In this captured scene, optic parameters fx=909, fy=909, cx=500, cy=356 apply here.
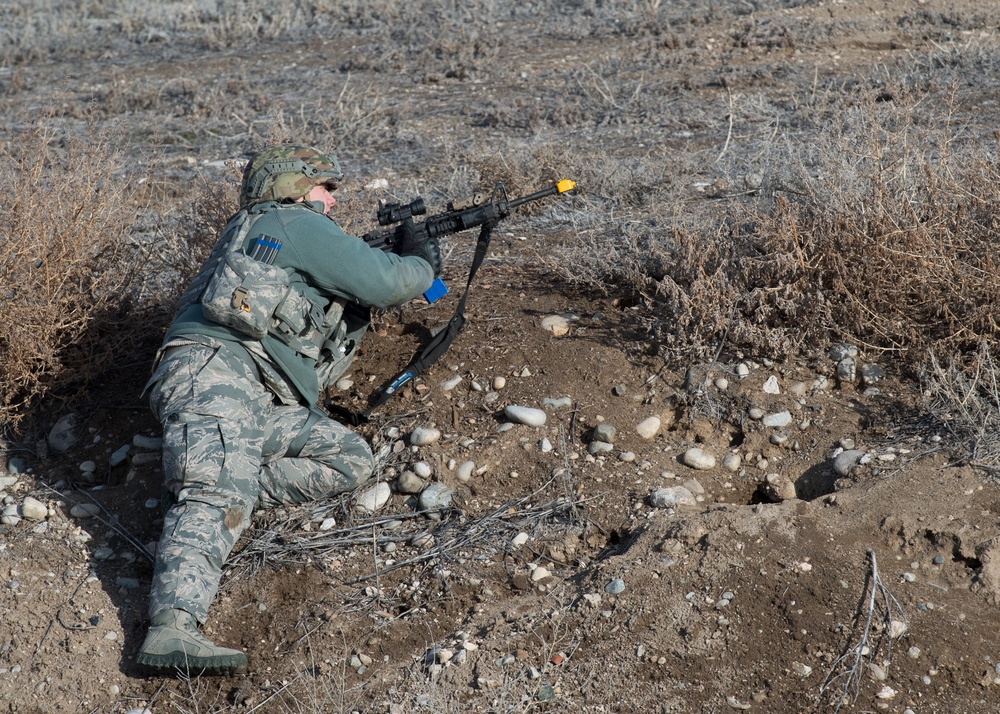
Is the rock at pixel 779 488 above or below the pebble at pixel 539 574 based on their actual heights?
above

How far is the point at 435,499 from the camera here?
3.56m

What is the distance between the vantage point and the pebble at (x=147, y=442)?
3.97 meters

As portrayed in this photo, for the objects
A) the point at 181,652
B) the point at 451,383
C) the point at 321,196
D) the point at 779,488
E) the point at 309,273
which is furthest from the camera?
the point at 451,383

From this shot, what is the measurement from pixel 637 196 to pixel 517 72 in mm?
3430

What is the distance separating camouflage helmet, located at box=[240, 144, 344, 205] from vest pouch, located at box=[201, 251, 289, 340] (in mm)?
410

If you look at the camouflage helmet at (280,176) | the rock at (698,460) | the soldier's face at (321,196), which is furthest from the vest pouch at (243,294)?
the rock at (698,460)

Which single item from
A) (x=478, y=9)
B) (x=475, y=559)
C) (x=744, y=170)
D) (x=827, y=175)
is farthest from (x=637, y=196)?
(x=478, y=9)

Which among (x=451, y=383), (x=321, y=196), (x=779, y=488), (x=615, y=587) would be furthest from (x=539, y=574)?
(x=321, y=196)

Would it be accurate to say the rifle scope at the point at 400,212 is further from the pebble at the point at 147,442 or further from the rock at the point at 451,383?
the pebble at the point at 147,442

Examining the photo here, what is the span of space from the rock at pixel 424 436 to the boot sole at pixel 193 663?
1.19 metres

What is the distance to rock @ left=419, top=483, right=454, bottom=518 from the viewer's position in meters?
3.53

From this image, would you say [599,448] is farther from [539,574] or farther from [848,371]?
[848,371]

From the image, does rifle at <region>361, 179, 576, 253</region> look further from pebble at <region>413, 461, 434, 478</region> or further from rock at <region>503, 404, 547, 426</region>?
pebble at <region>413, 461, 434, 478</region>

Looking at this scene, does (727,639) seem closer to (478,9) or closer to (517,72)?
(517,72)
